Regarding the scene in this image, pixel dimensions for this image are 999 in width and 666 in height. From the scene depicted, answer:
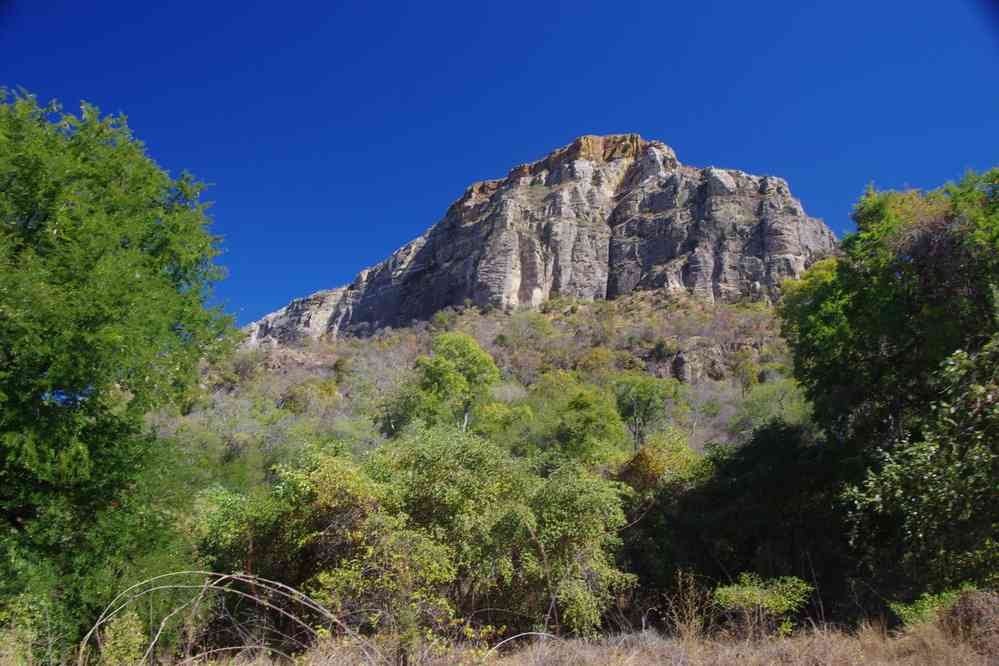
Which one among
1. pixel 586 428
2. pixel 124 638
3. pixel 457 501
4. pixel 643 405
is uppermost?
pixel 643 405

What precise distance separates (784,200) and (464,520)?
75224 mm

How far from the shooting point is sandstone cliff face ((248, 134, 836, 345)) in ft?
218

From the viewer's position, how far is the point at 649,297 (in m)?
65.8

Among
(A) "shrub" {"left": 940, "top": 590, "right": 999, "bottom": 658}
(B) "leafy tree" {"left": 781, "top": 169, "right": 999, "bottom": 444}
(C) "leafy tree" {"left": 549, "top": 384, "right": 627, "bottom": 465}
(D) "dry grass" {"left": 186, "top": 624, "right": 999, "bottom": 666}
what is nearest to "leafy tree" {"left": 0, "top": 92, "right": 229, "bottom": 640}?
(D) "dry grass" {"left": 186, "top": 624, "right": 999, "bottom": 666}

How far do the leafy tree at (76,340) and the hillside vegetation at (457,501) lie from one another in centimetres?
3

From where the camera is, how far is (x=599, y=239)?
7738cm

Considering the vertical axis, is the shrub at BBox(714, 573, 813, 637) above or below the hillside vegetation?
below

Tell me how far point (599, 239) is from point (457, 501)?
72181mm

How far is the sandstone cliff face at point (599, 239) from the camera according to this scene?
66438 mm

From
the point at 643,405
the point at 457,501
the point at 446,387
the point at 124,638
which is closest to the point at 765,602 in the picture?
the point at 457,501

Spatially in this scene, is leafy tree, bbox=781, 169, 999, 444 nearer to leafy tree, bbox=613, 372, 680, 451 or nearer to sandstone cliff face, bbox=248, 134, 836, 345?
leafy tree, bbox=613, 372, 680, 451

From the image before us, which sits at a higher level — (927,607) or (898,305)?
(898,305)

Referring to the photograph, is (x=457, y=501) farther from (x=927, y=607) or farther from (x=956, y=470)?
(x=956, y=470)

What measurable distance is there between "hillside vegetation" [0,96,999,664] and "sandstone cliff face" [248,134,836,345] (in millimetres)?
56403
